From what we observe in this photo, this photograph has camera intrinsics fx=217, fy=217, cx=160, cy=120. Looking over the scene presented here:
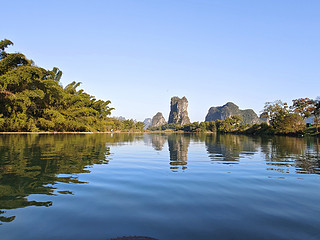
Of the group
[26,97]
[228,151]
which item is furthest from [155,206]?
[26,97]

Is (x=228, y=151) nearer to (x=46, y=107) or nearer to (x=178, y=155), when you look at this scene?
(x=178, y=155)

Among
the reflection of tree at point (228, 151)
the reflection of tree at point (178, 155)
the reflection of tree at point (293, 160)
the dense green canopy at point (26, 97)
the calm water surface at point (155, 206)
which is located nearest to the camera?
the calm water surface at point (155, 206)

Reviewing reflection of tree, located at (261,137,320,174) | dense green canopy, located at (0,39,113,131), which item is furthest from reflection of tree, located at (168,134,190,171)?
dense green canopy, located at (0,39,113,131)

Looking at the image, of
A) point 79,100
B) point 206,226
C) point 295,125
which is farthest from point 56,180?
point 295,125

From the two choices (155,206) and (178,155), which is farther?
(178,155)

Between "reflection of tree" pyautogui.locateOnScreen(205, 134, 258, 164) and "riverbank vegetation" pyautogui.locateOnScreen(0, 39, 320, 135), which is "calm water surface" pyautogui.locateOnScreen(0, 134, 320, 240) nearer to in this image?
"reflection of tree" pyautogui.locateOnScreen(205, 134, 258, 164)

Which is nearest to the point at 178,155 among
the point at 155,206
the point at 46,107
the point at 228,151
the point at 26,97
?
the point at 228,151

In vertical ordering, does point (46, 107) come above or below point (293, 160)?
above

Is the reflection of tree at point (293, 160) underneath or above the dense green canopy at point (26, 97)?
underneath

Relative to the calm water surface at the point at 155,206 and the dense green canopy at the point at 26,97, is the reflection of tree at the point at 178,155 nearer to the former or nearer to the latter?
the calm water surface at the point at 155,206

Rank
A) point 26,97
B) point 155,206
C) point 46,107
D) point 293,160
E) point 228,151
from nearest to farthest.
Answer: point 155,206, point 293,160, point 228,151, point 26,97, point 46,107

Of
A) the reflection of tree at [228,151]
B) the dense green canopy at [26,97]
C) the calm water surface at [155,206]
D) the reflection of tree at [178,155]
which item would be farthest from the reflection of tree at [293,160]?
the dense green canopy at [26,97]

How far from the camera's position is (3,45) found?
96.3 feet

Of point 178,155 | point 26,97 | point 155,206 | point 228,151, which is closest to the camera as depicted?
point 155,206
